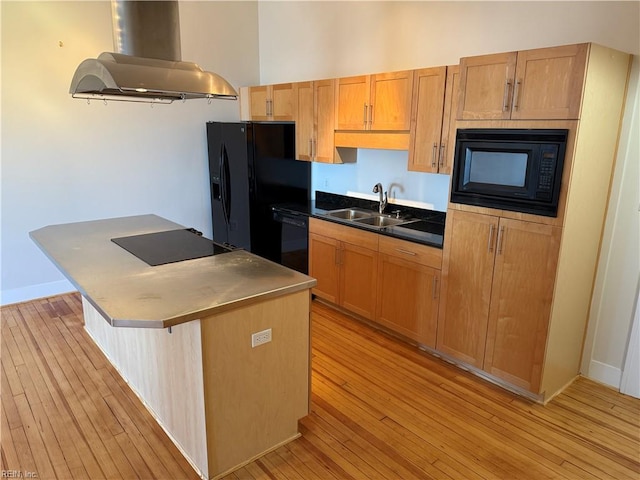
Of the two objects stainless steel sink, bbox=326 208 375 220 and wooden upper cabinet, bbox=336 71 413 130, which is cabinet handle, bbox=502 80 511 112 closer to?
wooden upper cabinet, bbox=336 71 413 130

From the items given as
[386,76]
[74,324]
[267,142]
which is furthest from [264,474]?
[267,142]

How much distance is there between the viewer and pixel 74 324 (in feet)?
12.3

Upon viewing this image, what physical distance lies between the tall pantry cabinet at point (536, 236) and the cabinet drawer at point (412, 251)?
8 centimetres

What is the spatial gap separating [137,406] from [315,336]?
1.42m

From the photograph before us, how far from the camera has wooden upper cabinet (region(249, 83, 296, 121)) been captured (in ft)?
13.9

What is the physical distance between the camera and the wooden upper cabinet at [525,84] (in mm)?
2254

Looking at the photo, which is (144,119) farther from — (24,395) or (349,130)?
(24,395)

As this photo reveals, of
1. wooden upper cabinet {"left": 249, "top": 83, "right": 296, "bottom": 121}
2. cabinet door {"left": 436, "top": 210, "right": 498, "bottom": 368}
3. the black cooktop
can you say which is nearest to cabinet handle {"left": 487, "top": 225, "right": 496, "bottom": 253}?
cabinet door {"left": 436, "top": 210, "right": 498, "bottom": 368}

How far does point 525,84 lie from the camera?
7.95 feet

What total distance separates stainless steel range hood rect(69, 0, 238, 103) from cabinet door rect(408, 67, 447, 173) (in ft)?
4.53

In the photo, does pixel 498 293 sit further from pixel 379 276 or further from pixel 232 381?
pixel 232 381

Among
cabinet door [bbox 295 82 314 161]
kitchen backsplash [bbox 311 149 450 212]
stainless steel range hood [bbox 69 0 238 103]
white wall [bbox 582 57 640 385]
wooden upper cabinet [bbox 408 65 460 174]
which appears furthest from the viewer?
cabinet door [bbox 295 82 314 161]

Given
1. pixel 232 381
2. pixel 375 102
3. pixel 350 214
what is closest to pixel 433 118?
pixel 375 102

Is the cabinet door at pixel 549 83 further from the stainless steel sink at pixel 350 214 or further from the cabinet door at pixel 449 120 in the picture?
the stainless steel sink at pixel 350 214
